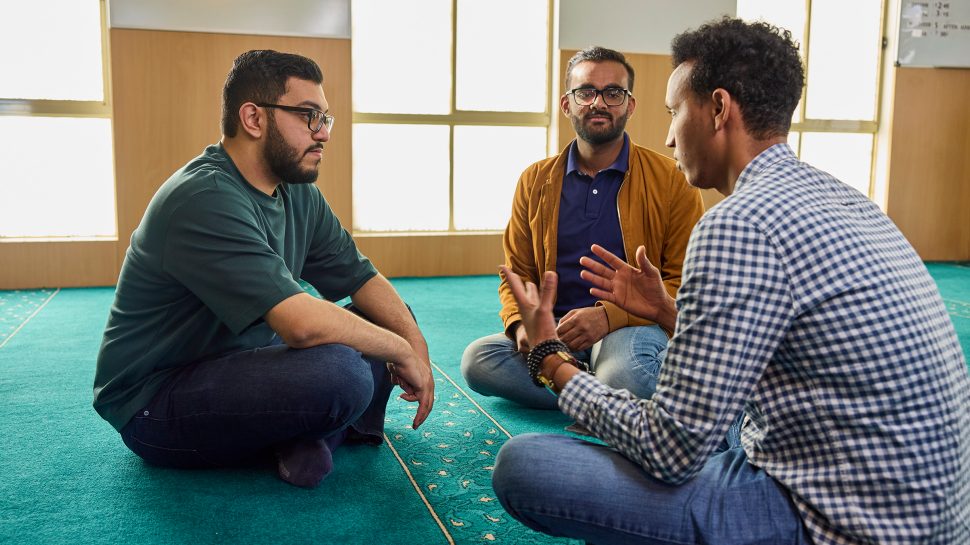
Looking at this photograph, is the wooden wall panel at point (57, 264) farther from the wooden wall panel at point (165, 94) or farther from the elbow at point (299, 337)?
the elbow at point (299, 337)

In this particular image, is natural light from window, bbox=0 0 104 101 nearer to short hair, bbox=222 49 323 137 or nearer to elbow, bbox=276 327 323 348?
short hair, bbox=222 49 323 137

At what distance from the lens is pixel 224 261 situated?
178 centimetres

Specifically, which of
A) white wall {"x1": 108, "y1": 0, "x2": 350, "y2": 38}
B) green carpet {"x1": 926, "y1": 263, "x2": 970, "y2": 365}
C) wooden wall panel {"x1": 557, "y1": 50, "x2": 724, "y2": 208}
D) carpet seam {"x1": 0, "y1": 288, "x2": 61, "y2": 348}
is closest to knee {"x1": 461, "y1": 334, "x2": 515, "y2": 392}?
green carpet {"x1": 926, "y1": 263, "x2": 970, "y2": 365}

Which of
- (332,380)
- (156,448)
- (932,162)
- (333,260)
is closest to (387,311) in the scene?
(333,260)

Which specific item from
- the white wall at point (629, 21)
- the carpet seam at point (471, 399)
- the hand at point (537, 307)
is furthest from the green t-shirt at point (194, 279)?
the white wall at point (629, 21)

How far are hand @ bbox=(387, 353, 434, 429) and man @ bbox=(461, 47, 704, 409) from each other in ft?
1.82

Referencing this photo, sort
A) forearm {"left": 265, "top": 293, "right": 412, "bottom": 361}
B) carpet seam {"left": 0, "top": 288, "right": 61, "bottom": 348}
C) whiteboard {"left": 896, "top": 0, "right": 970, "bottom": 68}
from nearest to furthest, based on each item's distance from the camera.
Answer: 1. forearm {"left": 265, "top": 293, "right": 412, "bottom": 361}
2. carpet seam {"left": 0, "top": 288, "right": 61, "bottom": 348}
3. whiteboard {"left": 896, "top": 0, "right": 970, "bottom": 68}

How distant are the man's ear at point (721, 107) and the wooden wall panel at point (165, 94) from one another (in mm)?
4388

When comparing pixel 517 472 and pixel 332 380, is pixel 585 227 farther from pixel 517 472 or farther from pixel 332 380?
pixel 517 472

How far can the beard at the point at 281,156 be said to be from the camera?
2041 mm

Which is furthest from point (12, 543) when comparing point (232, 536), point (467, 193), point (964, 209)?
point (964, 209)

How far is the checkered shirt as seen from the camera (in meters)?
1.10

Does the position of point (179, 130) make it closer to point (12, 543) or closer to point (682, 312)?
point (12, 543)

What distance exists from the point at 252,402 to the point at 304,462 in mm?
208
